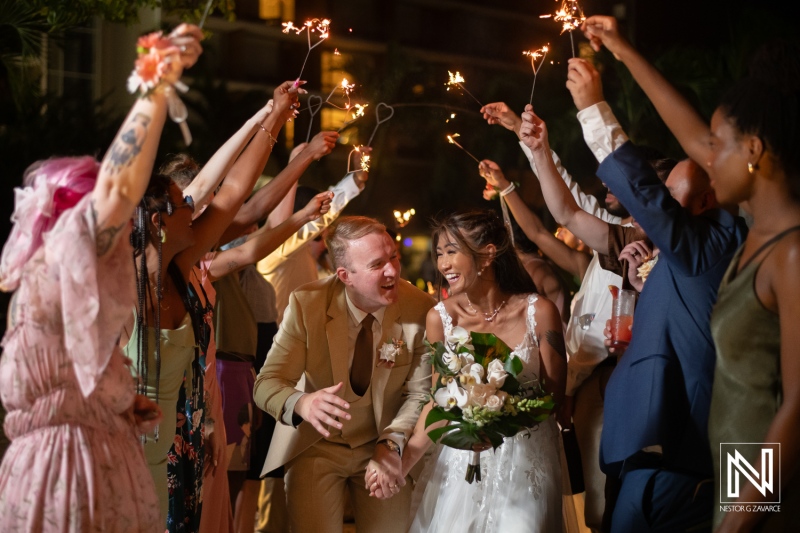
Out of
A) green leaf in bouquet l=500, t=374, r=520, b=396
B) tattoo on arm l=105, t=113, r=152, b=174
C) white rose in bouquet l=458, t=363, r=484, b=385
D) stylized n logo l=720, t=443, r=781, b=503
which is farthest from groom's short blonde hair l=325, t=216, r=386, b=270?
stylized n logo l=720, t=443, r=781, b=503

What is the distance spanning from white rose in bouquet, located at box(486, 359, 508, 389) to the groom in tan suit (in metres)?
0.64

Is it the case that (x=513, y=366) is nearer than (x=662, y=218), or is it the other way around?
(x=662, y=218)

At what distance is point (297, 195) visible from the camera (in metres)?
6.91

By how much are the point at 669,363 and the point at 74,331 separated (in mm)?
1966

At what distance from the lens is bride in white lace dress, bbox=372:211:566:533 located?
4.15 metres

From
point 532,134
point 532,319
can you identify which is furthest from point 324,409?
point 532,134

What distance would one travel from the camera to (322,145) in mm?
4902

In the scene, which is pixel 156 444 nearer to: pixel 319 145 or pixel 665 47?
pixel 319 145

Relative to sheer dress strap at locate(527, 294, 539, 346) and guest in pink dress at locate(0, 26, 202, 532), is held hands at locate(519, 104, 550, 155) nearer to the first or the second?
sheer dress strap at locate(527, 294, 539, 346)

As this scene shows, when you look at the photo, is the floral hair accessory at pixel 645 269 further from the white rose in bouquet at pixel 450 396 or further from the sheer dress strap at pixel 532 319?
the white rose in bouquet at pixel 450 396

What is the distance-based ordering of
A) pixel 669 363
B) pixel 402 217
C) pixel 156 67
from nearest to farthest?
pixel 156 67 → pixel 669 363 → pixel 402 217

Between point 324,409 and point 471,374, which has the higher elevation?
point 471,374

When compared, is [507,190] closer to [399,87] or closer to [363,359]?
[363,359]

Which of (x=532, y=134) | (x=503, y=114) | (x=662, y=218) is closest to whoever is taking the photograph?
(x=662, y=218)
